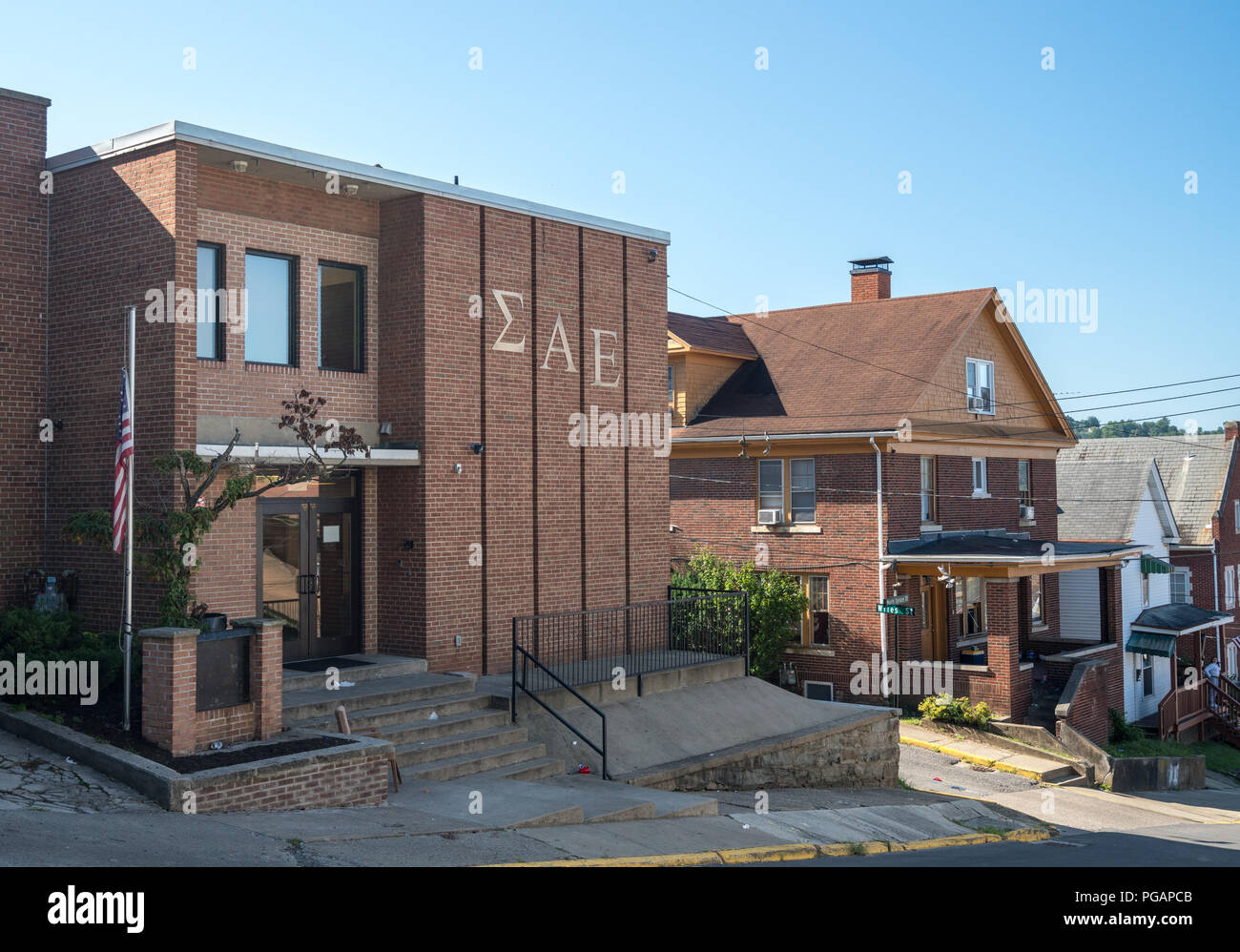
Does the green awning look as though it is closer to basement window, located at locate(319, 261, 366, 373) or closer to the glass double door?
the glass double door

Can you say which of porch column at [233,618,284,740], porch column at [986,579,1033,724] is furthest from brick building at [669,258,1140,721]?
porch column at [233,618,284,740]

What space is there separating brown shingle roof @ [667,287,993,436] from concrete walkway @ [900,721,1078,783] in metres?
6.99

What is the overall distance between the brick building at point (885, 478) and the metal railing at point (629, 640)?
6.03 metres

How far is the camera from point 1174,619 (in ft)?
108

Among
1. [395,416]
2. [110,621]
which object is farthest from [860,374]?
[110,621]

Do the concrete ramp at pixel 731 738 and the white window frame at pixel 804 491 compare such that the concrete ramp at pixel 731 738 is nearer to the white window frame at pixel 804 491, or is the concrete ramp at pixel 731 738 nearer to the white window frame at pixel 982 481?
the white window frame at pixel 804 491

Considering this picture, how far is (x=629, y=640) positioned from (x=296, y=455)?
22.2 feet

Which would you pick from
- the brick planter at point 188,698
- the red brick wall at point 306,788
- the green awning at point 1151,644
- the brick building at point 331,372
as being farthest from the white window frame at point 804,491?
the brick planter at point 188,698

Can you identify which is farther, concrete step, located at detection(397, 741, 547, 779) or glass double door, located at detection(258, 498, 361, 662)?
glass double door, located at detection(258, 498, 361, 662)

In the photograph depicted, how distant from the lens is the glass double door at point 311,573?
15031mm

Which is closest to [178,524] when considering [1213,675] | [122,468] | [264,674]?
[122,468]

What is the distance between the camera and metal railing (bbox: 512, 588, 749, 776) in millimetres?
16312

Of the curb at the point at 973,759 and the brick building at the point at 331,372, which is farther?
the curb at the point at 973,759
